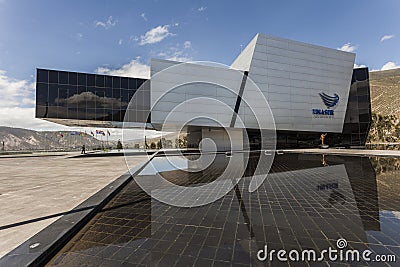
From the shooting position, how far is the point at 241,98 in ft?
89.9

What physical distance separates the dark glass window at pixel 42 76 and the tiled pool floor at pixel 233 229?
70.0 ft

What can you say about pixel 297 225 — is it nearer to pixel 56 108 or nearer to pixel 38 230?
pixel 38 230

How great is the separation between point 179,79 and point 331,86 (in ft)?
78.3

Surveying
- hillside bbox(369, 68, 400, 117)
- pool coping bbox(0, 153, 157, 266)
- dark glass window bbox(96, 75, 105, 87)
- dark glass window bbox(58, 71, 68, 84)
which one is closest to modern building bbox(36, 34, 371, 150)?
dark glass window bbox(58, 71, 68, 84)

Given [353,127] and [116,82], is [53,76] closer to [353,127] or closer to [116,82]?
[116,82]

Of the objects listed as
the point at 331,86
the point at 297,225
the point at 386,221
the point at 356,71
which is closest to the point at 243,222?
the point at 297,225

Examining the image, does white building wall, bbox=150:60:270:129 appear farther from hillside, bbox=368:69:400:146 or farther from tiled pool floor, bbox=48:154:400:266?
hillside, bbox=368:69:400:146

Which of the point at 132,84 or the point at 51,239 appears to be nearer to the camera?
the point at 51,239

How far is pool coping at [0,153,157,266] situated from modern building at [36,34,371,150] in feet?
65.8

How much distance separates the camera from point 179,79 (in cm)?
2527

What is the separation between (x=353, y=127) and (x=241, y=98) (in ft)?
63.4

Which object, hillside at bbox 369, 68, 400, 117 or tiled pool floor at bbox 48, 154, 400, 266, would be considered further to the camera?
hillside at bbox 369, 68, 400, 117

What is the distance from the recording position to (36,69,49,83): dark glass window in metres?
20.6

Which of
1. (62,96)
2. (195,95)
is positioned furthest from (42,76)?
(195,95)
